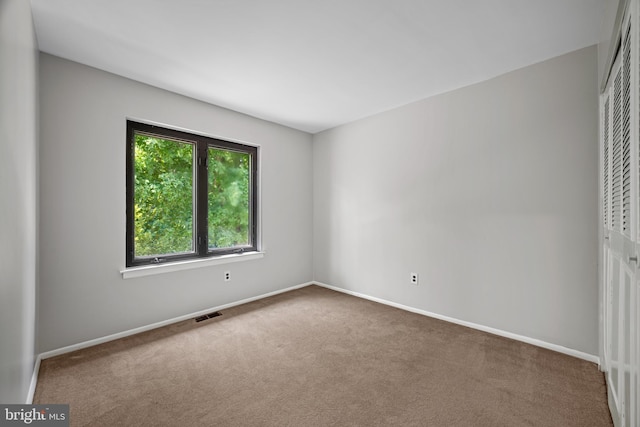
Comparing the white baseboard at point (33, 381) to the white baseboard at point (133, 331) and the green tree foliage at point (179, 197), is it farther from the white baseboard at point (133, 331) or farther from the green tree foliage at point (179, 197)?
the green tree foliage at point (179, 197)

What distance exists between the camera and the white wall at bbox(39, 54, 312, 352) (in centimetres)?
236

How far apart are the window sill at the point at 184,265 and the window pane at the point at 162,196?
0.68 ft

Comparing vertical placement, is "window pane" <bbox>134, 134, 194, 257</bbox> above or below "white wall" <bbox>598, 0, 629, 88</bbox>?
below

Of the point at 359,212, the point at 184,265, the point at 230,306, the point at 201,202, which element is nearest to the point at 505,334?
the point at 359,212

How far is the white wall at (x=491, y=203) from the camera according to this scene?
2.32 metres

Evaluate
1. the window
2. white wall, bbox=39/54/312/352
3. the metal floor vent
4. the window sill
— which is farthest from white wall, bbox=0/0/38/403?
the metal floor vent

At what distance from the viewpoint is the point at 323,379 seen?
2.04 metres

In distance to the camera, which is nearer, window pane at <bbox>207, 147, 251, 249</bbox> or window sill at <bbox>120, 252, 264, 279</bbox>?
window sill at <bbox>120, 252, 264, 279</bbox>

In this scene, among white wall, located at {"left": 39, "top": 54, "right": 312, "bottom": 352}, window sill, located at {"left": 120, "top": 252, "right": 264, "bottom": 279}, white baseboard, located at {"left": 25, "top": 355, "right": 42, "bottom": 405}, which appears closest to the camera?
white baseboard, located at {"left": 25, "top": 355, "right": 42, "bottom": 405}

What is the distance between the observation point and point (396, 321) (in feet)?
10.1

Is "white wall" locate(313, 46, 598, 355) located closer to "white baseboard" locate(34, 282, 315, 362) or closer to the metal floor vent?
"white baseboard" locate(34, 282, 315, 362)

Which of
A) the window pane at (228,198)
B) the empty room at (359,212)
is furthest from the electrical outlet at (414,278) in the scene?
the window pane at (228,198)

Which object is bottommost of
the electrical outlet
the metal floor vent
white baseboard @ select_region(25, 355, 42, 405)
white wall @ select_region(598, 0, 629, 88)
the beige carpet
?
the beige carpet

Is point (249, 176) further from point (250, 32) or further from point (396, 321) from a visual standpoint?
point (396, 321)
